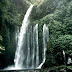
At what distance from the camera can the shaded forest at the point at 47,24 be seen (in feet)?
40.0

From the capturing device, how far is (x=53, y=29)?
15.2m

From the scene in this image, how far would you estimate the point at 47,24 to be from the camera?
53.5 feet

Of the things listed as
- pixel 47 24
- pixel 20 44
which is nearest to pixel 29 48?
pixel 20 44

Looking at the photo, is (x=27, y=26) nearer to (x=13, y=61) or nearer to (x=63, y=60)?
(x=13, y=61)

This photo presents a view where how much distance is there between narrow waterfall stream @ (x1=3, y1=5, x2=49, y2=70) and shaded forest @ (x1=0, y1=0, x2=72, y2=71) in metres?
0.65

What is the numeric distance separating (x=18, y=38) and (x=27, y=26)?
2.40 m

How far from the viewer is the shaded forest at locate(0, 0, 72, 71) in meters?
12.2

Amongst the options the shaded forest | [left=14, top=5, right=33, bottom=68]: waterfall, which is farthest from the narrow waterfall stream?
the shaded forest

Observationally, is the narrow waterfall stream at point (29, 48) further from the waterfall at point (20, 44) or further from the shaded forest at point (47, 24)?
the shaded forest at point (47, 24)

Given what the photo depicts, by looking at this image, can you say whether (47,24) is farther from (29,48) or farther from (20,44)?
(20,44)

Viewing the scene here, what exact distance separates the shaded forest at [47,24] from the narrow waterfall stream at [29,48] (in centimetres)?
65

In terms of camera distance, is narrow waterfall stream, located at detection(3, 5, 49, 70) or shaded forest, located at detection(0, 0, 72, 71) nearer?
shaded forest, located at detection(0, 0, 72, 71)

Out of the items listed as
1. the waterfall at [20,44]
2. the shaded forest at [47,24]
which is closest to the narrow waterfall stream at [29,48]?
the waterfall at [20,44]

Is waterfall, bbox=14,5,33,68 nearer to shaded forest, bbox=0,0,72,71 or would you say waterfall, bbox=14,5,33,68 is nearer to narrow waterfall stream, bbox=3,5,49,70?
narrow waterfall stream, bbox=3,5,49,70
